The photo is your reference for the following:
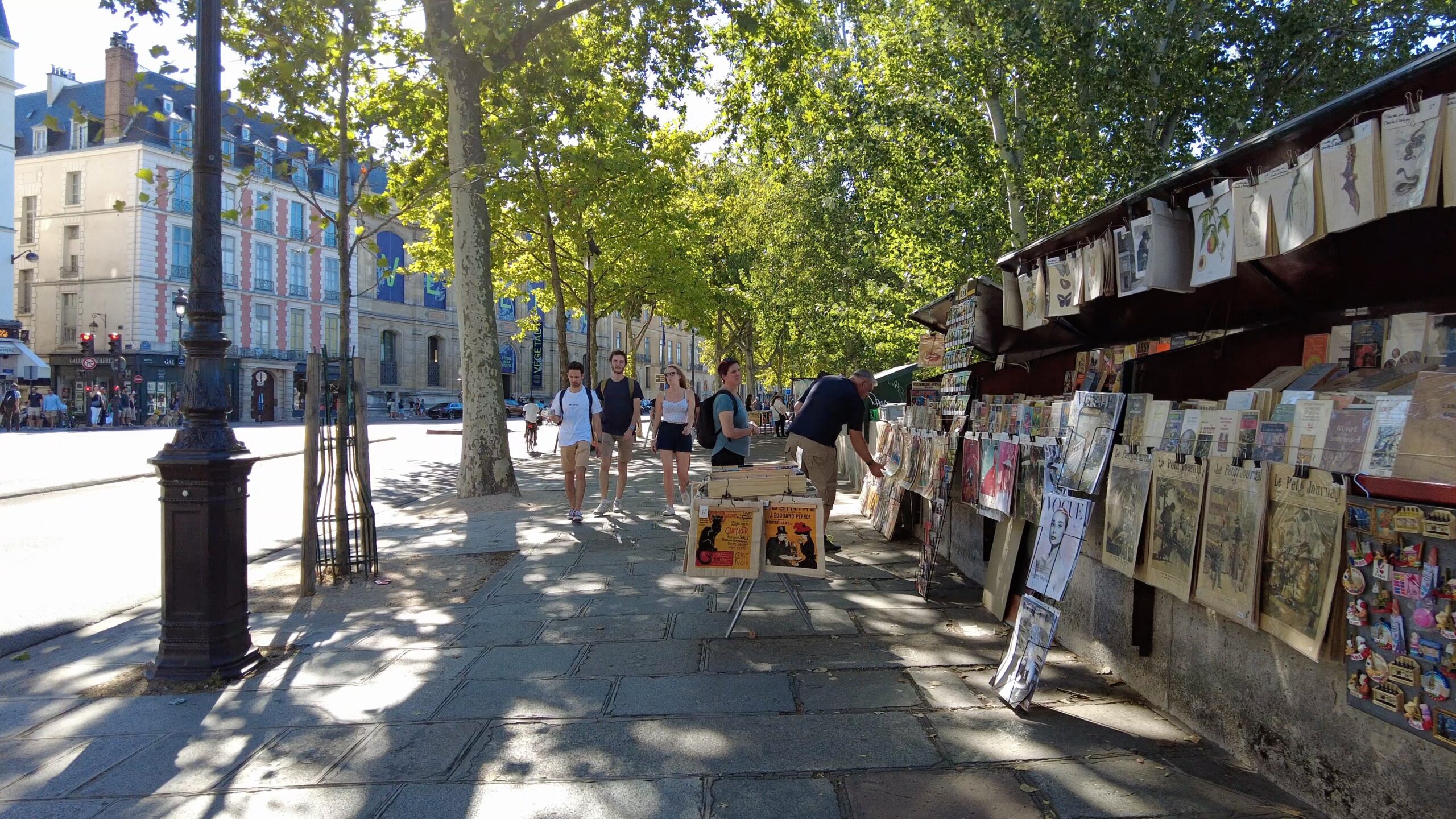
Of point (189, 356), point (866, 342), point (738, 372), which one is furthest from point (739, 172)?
point (189, 356)

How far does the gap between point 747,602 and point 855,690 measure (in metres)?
1.91

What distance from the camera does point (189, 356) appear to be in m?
4.98

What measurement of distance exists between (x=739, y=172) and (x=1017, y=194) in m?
22.0

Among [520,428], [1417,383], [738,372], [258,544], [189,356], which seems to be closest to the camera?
[1417,383]

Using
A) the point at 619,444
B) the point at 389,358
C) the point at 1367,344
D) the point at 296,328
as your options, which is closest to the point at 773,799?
the point at 1367,344

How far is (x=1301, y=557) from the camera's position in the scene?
3.01 meters

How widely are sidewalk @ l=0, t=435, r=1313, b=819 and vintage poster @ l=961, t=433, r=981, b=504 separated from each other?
0.74 m

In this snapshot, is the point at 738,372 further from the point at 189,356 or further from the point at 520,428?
the point at 520,428

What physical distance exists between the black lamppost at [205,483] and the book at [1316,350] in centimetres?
539

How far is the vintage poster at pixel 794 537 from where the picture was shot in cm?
527

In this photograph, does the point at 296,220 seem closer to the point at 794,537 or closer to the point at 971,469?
the point at 971,469

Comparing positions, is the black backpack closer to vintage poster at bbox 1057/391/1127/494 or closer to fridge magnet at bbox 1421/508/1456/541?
vintage poster at bbox 1057/391/1127/494

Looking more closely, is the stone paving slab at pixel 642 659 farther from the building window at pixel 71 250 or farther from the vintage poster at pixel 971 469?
the building window at pixel 71 250

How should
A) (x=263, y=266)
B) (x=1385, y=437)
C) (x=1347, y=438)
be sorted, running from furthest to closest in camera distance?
(x=263, y=266) < (x=1347, y=438) < (x=1385, y=437)
